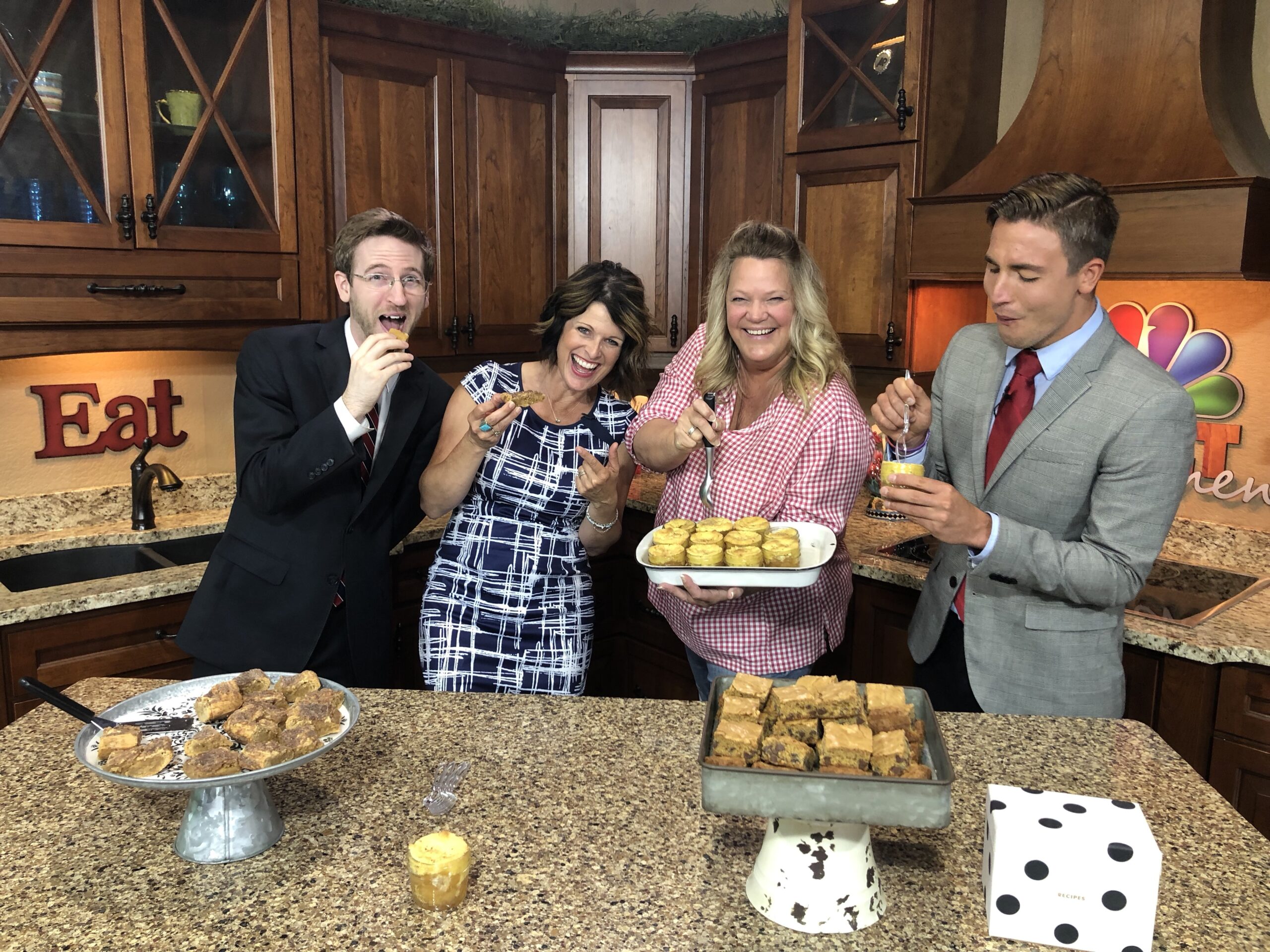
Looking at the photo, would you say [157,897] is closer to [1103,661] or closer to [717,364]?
[717,364]

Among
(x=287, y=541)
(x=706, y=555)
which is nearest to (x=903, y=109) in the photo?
(x=706, y=555)

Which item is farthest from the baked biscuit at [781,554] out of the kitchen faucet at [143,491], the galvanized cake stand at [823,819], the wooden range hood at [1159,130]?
the kitchen faucet at [143,491]

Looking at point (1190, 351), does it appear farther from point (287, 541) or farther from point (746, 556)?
point (287, 541)

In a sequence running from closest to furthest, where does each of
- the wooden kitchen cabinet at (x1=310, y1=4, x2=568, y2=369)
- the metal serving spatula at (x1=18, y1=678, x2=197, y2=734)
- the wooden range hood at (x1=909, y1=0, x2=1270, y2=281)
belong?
the metal serving spatula at (x1=18, y1=678, x2=197, y2=734)
the wooden range hood at (x1=909, y1=0, x2=1270, y2=281)
the wooden kitchen cabinet at (x1=310, y1=4, x2=568, y2=369)

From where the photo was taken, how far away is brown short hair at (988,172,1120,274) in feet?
5.71

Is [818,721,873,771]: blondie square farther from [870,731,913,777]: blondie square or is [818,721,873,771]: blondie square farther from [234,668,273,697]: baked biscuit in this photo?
[234,668,273,697]: baked biscuit

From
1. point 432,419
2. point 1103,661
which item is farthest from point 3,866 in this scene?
point 1103,661

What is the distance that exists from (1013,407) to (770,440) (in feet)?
1.53

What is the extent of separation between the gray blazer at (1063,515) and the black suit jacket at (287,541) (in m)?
1.17

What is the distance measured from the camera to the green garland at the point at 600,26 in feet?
10.4

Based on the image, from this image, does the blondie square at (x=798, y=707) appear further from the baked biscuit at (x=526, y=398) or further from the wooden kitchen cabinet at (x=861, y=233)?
the wooden kitchen cabinet at (x=861, y=233)

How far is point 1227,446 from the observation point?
2756mm

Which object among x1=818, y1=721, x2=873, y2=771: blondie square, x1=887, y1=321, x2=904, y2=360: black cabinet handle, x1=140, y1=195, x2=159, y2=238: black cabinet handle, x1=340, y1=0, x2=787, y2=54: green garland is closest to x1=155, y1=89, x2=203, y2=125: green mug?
x1=140, y1=195, x2=159, y2=238: black cabinet handle

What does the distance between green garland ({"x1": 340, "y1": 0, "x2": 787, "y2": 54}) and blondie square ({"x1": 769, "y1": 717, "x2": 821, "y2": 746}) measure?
273 cm
